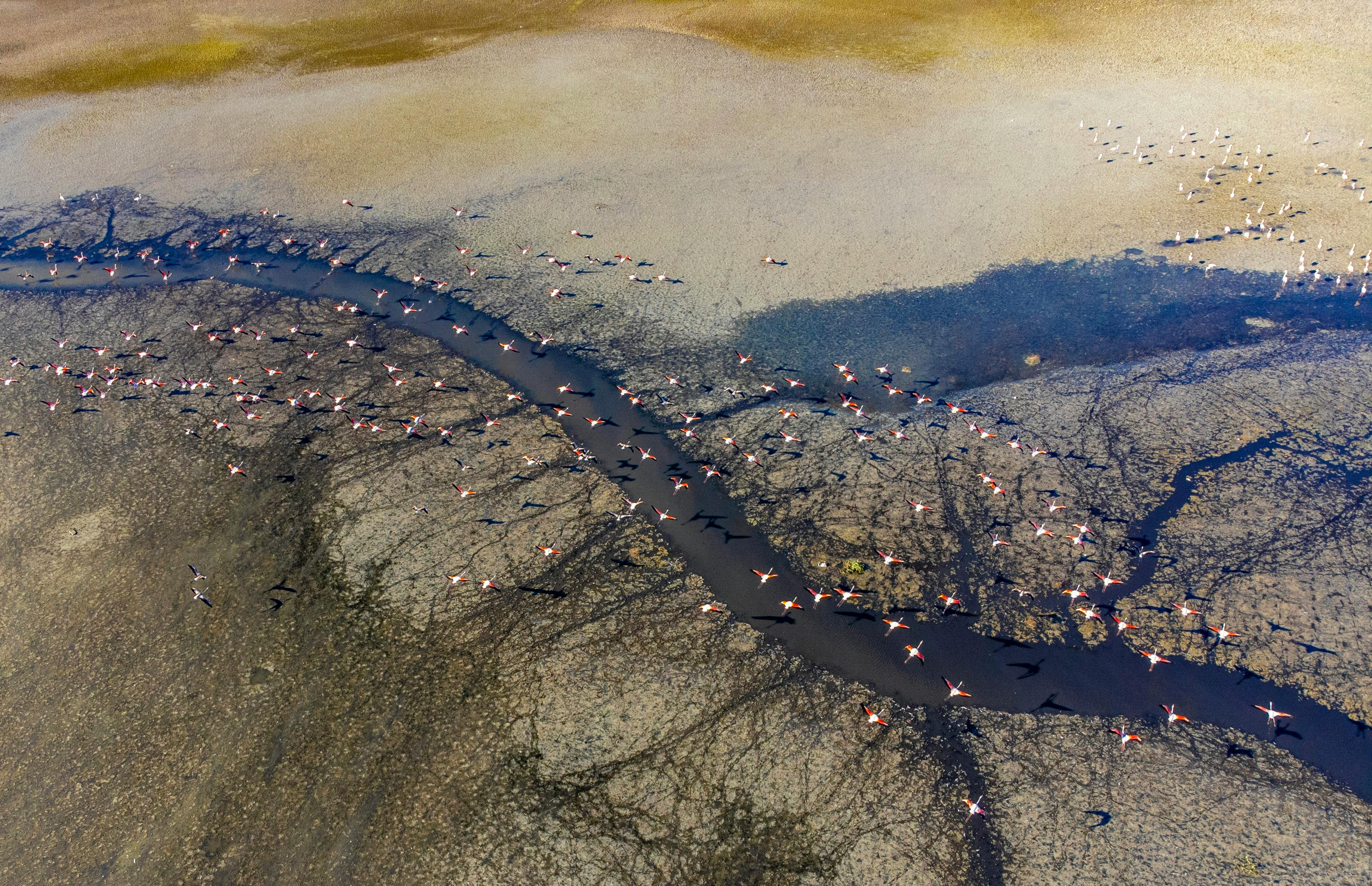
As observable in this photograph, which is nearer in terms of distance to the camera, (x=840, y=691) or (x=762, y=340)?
(x=840, y=691)

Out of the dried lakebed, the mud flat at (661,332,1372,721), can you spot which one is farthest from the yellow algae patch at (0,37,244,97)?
the mud flat at (661,332,1372,721)

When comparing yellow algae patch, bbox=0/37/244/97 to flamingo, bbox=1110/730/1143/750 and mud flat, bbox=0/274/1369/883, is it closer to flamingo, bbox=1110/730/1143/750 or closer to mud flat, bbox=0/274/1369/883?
mud flat, bbox=0/274/1369/883

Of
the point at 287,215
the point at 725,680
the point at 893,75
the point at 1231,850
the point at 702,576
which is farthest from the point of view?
the point at 893,75

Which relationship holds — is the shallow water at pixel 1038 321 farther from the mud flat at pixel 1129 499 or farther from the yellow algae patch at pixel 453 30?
the yellow algae patch at pixel 453 30

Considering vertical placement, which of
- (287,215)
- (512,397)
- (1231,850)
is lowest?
(1231,850)

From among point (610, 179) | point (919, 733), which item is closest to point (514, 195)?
point (610, 179)

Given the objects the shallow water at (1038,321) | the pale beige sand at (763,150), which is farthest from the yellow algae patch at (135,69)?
the shallow water at (1038,321)

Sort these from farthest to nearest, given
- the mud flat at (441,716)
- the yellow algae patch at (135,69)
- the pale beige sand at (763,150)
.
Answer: the yellow algae patch at (135,69) < the pale beige sand at (763,150) < the mud flat at (441,716)

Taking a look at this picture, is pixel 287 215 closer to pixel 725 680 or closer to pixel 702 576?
pixel 702 576
